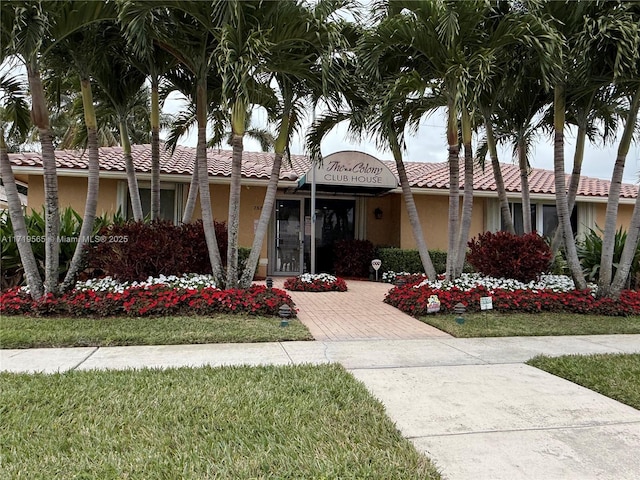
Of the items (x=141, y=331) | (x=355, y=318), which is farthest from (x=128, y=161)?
(x=355, y=318)

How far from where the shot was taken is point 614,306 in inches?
339

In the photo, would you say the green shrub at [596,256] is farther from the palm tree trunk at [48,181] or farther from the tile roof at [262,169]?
the palm tree trunk at [48,181]

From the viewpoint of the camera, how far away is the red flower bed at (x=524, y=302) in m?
8.32

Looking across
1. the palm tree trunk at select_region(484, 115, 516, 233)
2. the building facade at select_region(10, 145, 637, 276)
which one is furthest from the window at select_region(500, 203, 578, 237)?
the palm tree trunk at select_region(484, 115, 516, 233)

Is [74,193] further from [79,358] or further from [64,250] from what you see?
[79,358]

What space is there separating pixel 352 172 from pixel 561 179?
216 inches

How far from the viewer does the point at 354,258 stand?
14.4m

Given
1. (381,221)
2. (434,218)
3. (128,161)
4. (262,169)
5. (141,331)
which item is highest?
(262,169)

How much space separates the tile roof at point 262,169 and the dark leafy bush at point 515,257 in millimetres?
4840

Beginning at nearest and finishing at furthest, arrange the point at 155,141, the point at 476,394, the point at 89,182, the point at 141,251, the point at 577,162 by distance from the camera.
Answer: the point at 476,394 < the point at 89,182 < the point at 141,251 < the point at 155,141 < the point at 577,162

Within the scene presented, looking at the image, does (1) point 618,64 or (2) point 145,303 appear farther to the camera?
(2) point 145,303

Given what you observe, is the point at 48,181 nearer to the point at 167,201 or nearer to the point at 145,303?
the point at 145,303

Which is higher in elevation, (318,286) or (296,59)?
(296,59)

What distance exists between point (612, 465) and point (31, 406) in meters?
4.41
